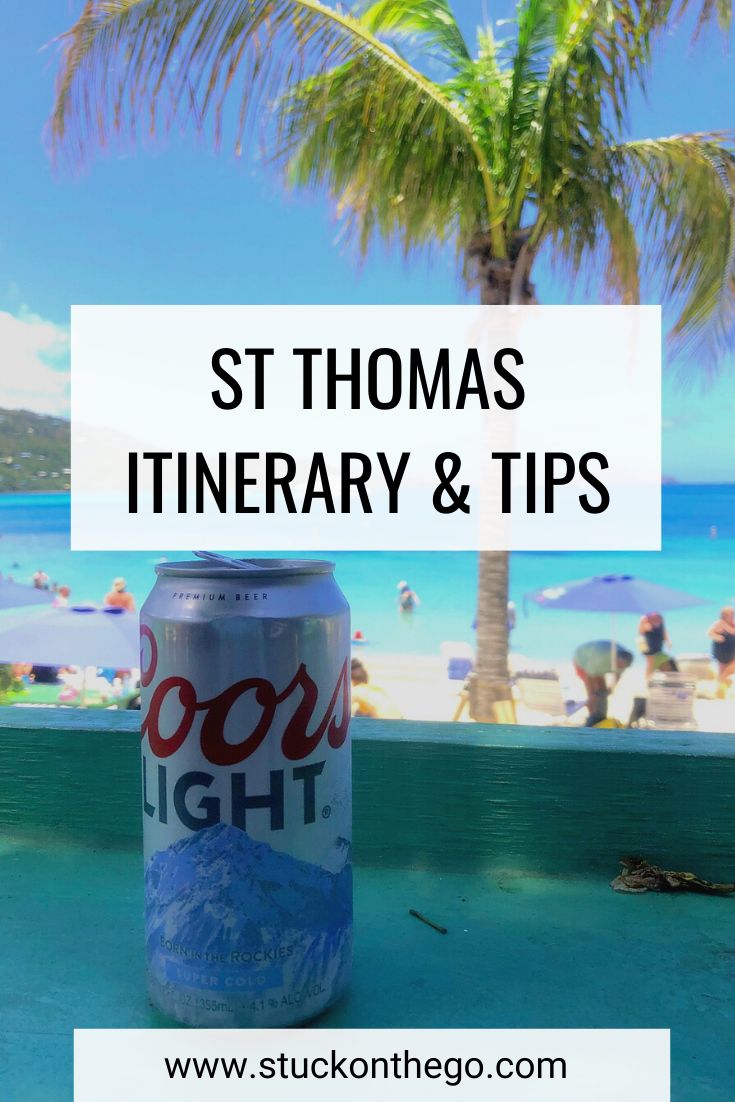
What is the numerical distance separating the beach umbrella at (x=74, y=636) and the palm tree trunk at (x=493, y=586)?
444cm

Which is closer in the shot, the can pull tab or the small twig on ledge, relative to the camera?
the can pull tab

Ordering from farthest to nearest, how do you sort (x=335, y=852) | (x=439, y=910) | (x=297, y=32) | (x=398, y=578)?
(x=398, y=578)
(x=297, y=32)
(x=439, y=910)
(x=335, y=852)

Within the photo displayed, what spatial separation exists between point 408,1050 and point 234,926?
28 centimetres

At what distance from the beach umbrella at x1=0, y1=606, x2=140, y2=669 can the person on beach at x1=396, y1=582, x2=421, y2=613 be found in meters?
23.8

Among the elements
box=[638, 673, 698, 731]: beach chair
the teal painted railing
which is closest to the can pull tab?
the teal painted railing

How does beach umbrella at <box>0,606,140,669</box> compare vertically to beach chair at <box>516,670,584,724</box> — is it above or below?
above

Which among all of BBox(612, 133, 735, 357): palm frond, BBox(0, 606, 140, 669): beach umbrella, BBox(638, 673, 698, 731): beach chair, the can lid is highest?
BBox(612, 133, 735, 357): palm frond

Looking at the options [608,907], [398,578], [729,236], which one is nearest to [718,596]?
[398,578]

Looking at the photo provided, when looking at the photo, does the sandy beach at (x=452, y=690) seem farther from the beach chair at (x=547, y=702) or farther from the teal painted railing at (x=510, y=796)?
the teal painted railing at (x=510, y=796)

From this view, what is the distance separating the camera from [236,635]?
1.12 metres

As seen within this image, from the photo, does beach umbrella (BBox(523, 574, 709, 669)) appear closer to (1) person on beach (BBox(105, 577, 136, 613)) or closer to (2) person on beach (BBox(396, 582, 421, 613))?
(1) person on beach (BBox(105, 577, 136, 613))

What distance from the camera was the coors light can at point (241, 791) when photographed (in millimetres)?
1121

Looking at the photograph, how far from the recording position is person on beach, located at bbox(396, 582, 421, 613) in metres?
34.8

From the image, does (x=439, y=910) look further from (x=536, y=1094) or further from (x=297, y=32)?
(x=297, y=32)
